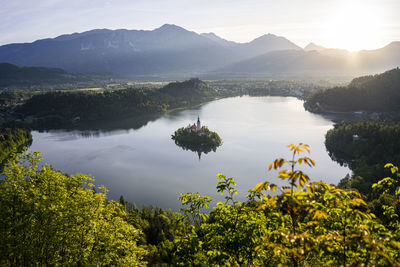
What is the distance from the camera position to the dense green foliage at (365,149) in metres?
38.5

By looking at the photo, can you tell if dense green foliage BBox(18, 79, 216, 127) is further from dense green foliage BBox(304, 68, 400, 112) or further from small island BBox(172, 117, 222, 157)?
dense green foliage BBox(304, 68, 400, 112)

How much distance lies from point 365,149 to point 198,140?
34.1 meters

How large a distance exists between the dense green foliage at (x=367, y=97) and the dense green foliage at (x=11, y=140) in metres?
98.0

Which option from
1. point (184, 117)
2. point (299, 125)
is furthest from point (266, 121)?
point (184, 117)

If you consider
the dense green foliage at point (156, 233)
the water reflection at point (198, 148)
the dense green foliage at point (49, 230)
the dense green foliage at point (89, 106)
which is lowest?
the dense green foliage at point (156, 233)

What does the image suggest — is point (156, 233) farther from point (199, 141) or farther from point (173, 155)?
point (199, 141)

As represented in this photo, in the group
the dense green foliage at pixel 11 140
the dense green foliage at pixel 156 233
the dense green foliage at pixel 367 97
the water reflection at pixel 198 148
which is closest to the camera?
the dense green foliage at pixel 156 233

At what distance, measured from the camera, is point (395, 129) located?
158 ft

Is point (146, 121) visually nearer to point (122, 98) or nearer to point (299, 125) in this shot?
point (122, 98)

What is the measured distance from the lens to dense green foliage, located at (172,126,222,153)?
2355 inches

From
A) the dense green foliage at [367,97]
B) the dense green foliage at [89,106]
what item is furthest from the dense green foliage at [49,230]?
the dense green foliage at [367,97]

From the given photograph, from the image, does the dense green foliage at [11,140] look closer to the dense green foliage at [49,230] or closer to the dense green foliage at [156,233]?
the dense green foliage at [156,233]

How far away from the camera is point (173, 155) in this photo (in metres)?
55.8

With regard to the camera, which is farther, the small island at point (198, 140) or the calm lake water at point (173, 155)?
the small island at point (198, 140)
